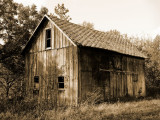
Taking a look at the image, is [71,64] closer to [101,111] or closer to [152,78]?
[101,111]

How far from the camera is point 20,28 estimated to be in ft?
64.5

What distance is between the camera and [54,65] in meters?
13.7

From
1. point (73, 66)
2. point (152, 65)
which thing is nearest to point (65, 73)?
point (73, 66)

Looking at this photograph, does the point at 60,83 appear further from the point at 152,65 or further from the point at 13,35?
the point at 152,65

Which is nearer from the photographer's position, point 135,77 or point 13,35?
point 135,77

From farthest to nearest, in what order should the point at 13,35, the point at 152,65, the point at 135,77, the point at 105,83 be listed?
the point at 152,65, the point at 13,35, the point at 135,77, the point at 105,83

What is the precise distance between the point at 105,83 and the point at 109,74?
92 cm

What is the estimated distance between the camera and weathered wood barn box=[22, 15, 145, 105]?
40.4ft

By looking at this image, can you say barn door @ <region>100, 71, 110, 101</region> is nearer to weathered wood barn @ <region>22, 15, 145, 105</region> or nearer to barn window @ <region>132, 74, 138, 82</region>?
weathered wood barn @ <region>22, 15, 145, 105</region>

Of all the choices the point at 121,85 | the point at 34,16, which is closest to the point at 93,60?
the point at 121,85

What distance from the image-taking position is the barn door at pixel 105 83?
13773 mm

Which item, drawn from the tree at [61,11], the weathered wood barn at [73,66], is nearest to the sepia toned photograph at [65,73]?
the weathered wood barn at [73,66]

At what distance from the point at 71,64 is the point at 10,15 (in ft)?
34.6

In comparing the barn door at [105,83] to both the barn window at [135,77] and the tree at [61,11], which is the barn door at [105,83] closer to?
the barn window at [135,77]
